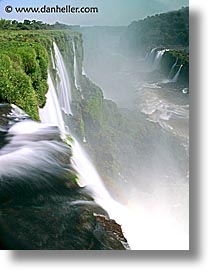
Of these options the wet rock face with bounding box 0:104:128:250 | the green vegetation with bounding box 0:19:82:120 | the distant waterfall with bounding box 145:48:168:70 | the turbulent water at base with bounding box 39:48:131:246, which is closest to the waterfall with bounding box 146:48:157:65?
the distant waterfall with bounding box 145:48:168:70

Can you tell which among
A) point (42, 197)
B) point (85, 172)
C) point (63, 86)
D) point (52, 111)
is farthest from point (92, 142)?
point (42, 197)

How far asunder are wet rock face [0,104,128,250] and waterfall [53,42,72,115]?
0.75 metres

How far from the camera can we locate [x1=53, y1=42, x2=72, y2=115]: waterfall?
10.0 feet

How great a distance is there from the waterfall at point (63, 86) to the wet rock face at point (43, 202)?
0.75 m

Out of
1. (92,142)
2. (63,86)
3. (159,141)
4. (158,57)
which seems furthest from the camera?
(63,86)

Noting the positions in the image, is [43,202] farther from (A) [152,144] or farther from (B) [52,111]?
(A) [152,144]

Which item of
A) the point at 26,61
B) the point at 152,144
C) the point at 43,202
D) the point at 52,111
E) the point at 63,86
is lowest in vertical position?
the point at 43,202

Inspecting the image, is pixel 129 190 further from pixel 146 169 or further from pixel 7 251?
pixel 7 251

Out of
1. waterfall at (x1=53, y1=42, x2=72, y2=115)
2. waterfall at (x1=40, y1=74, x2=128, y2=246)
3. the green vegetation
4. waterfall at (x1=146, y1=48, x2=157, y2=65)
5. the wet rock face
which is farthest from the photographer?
waterfall at (x1=53, y1=42, x2=72, y2=115)

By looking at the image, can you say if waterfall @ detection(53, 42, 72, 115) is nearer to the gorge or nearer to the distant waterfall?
the gorge

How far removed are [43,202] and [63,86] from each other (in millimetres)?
1127

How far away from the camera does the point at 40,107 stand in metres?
2.69

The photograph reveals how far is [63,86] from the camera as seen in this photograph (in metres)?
3.22

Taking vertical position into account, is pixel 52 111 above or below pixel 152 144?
above
